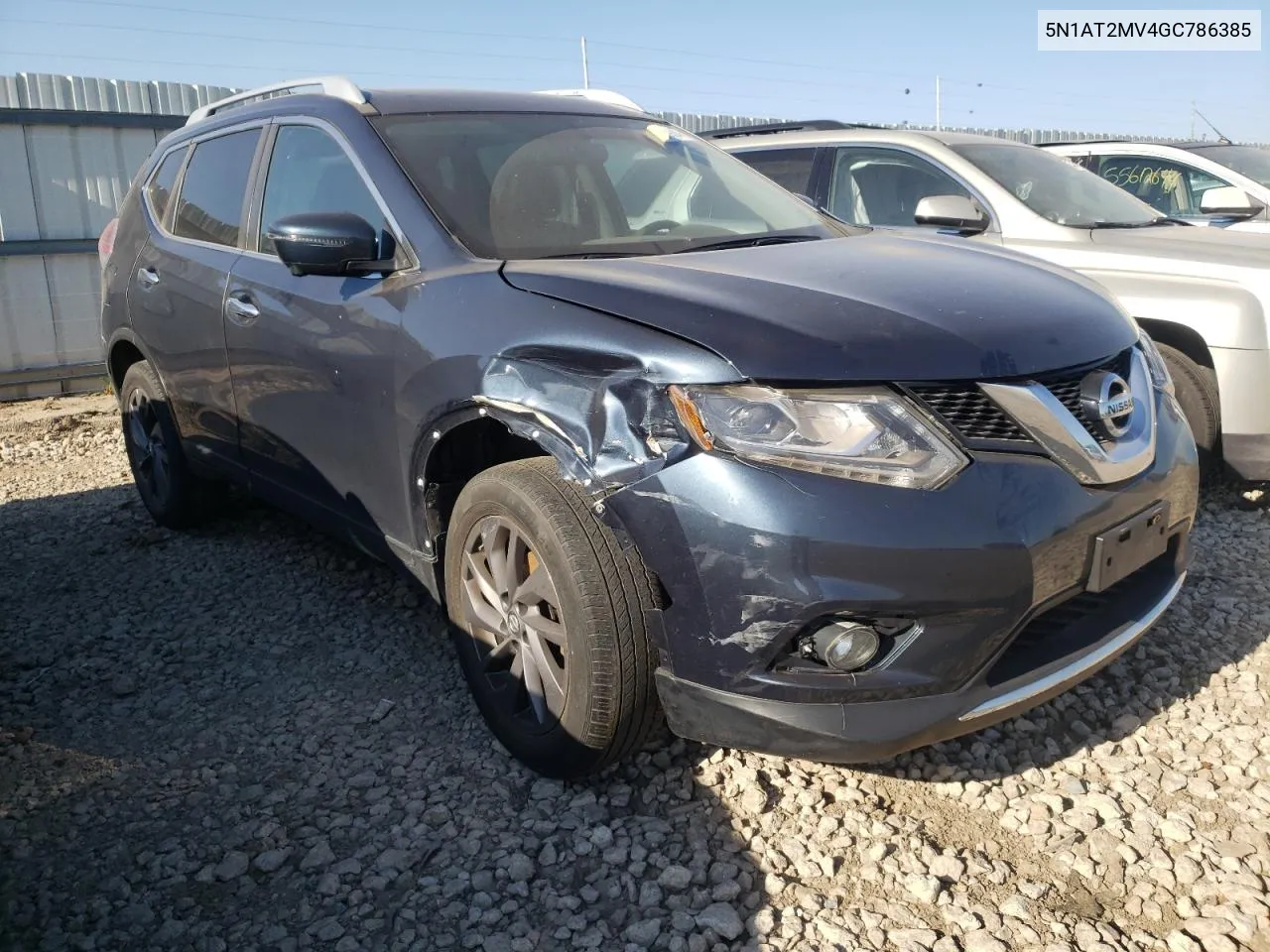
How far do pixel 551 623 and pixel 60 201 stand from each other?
8128 millimetres

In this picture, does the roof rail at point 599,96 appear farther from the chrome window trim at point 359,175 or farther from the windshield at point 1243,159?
the windshield at point 1243,159

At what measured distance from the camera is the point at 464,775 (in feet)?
9.05

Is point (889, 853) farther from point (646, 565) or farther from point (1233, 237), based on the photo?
point (1233, 237)

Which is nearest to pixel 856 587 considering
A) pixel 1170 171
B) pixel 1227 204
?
pixel 1227 204

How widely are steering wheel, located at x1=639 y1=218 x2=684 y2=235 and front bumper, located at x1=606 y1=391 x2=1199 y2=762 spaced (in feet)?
4.08

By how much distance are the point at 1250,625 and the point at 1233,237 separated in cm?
204

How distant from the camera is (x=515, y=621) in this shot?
2.67 metres

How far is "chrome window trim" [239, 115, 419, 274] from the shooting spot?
296 centimetres

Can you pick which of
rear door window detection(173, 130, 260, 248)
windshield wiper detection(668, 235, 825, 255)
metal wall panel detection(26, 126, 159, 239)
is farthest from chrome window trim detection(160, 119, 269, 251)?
metal wall panel detection(26, 126, 159, 239)

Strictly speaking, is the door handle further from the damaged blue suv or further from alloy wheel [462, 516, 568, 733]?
alloy wheel [462, 516, 568, 733]

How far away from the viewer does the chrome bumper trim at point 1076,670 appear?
2.21 meters

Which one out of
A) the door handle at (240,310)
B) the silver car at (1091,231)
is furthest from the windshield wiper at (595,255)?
the silver car at (1091,231)

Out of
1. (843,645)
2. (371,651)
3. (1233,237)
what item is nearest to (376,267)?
(371,651)

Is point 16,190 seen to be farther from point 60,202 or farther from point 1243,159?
point 1243,159
